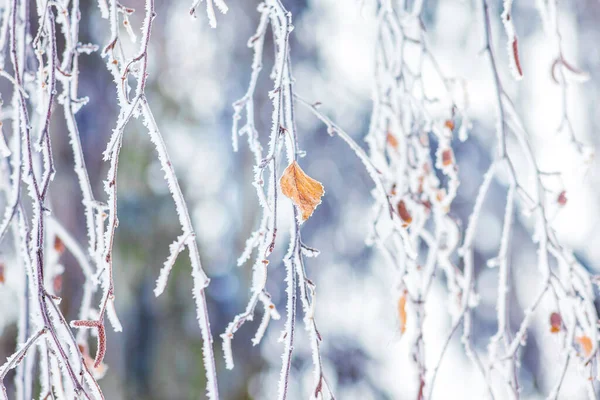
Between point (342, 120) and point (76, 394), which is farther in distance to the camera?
point (342, 120)

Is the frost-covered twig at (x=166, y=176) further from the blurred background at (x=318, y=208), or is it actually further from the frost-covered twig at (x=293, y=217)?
the blurred background at (x=318, y=208)

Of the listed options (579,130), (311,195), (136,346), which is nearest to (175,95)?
(136,346)

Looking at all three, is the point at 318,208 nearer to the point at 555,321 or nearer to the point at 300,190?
the point at 555,321

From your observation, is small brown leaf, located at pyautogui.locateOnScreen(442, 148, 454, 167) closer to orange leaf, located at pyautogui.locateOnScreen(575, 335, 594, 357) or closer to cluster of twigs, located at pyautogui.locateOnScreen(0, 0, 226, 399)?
orange leaf, located at pyautogui.locateOnScreen(575, 335, 594, 357)

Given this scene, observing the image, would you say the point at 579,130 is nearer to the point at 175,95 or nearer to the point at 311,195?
the point at 175,95

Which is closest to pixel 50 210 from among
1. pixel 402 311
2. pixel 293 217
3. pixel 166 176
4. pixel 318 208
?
pixel 166 176

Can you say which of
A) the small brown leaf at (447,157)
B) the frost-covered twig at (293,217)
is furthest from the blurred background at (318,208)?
the frost-covered twig at (293,217)
